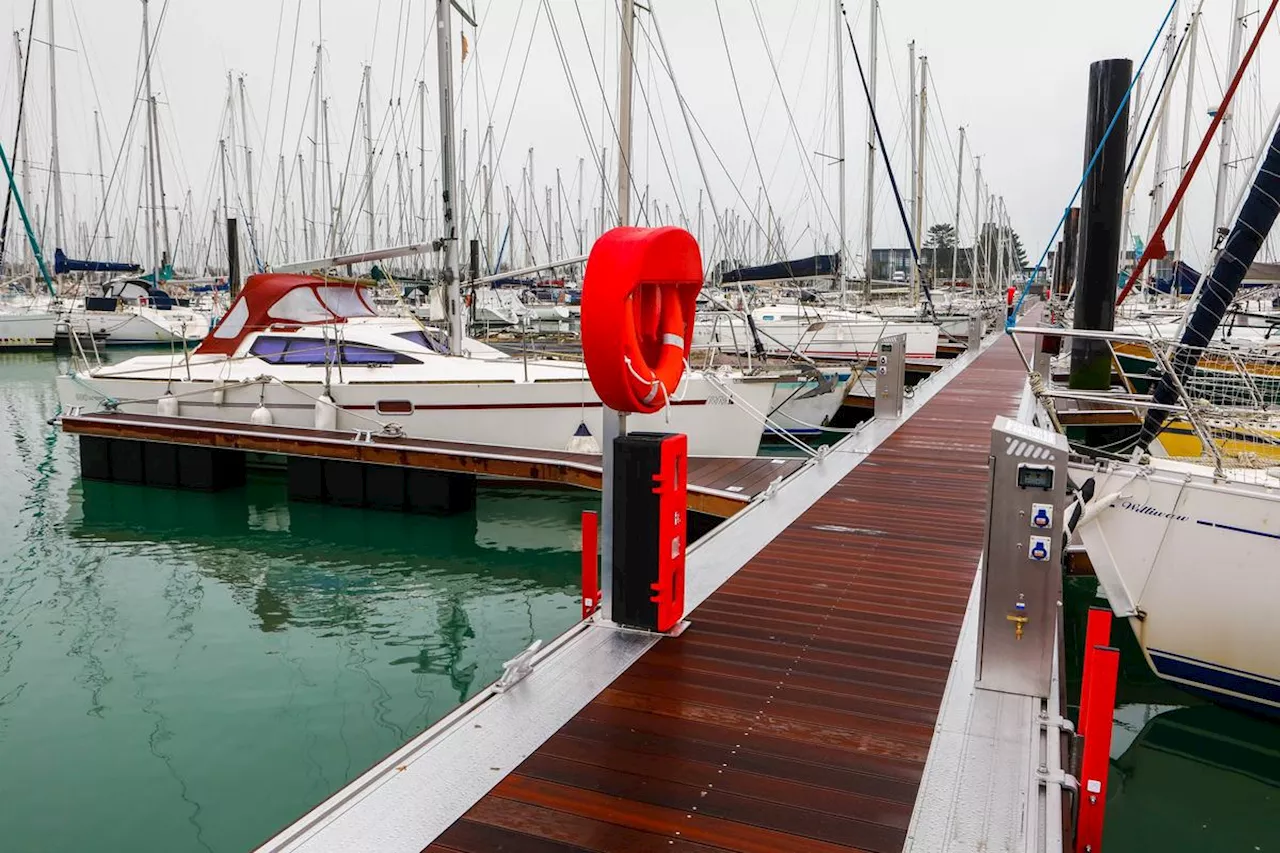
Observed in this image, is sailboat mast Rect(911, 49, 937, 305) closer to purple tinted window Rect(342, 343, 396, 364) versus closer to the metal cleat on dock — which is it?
purple tinted window Rect(342, 343, 396, 364)

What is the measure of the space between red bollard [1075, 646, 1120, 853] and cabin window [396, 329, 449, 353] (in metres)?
12.8

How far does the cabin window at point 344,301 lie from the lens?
57.2 ft

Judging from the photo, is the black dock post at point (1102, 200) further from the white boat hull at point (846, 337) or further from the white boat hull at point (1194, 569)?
the white boat hull at point (846, 337)

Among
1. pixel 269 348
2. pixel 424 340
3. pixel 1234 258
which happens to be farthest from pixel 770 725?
pixel 269 348

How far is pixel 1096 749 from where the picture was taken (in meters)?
4.01

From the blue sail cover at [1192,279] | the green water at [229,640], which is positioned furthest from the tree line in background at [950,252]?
the green water at [229,640]

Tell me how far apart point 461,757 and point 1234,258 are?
7057mm

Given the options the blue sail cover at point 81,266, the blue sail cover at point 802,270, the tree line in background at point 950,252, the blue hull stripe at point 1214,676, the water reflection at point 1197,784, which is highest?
the tree line in background at point 950,252

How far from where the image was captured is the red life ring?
193 inches

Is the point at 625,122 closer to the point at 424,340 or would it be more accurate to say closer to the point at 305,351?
the point at 424,340

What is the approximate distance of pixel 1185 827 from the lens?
20.1ft

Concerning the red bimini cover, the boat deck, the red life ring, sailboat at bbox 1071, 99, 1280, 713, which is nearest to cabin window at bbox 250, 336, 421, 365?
the red bimini cover

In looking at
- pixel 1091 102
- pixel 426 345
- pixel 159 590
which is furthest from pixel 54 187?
pixel 1091 102

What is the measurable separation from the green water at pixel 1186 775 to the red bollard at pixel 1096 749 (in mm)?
2110
